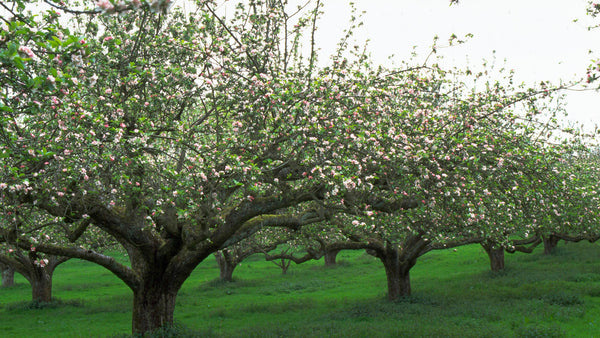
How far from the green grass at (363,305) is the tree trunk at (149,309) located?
2.32 feet

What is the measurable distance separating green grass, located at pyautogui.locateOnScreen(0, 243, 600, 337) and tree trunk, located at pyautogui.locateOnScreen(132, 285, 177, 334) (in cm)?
71

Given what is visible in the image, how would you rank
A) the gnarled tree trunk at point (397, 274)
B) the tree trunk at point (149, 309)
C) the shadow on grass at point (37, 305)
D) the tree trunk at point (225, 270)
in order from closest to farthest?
the tree trunk at point (149, 309) < the gnarled tree trunk at point (397, 274) < the shadow on grass at point (37, 305) < the tree trunk at point (225, 270)

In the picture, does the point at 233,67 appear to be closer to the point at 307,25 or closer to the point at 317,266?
the point at 307,25

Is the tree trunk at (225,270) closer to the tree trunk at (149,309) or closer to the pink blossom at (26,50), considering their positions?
the tree trunk at (149,309)

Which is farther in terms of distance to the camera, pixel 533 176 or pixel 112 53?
pixel 533 176

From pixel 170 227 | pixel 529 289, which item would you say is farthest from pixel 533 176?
pixel 529 289

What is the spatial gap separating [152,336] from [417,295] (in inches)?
665

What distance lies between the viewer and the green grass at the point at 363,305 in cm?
1867

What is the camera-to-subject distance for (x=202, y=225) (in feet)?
46.8

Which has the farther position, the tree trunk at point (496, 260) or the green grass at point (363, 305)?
the tree trunk at point (496, 260)

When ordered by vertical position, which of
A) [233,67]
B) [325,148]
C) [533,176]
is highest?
[233,67]

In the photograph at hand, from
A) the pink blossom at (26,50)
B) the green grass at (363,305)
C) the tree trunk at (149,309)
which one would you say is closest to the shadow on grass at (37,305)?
the green grass at (363,305)

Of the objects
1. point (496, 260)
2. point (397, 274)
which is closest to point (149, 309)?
point (397, 274)

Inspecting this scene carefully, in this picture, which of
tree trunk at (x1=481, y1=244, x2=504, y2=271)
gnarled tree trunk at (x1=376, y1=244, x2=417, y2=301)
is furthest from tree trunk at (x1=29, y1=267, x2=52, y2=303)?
tree trunk at (x1=481, y1=244, x2=504, y2=271)
